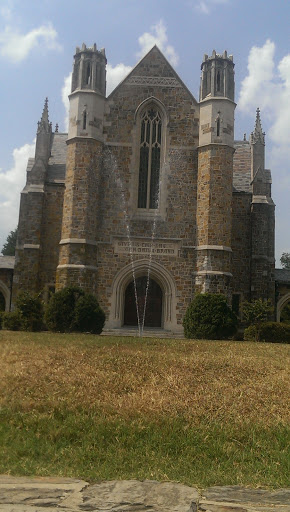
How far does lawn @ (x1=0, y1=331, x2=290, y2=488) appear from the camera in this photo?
4.84 metres

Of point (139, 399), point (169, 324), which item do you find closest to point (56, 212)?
point (169, 324)

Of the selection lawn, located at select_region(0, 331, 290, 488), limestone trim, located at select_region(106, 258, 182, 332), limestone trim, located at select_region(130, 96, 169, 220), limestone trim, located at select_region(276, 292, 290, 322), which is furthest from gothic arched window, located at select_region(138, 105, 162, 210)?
lawn, located at select_region(0, 331, 290, 488)

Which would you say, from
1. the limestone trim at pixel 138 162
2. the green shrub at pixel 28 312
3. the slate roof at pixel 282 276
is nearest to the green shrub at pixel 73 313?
the green shrub at pixel 28 312

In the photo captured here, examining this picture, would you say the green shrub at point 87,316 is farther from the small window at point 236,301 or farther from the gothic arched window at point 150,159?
the small window at point 236,301

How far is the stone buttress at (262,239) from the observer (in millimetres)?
22469

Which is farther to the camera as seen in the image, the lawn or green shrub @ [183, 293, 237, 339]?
green shrub @ [183, 293, 237, 339]

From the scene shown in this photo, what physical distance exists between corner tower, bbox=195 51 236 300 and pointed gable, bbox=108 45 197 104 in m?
1.20

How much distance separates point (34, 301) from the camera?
1952cm

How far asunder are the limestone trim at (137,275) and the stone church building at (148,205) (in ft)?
0.14

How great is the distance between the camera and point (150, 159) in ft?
73.5

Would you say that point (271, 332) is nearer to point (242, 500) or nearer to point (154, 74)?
point (154, 74)

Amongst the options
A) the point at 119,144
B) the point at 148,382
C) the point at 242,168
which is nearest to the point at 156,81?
the point at 119,144

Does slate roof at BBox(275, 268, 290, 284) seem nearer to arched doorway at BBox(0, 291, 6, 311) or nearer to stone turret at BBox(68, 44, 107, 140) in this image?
stone turret at BBox(68, 44, 107, 140)

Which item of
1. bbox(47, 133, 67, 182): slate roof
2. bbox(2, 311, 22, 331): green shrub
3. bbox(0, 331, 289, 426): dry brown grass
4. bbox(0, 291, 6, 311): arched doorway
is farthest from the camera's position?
bbox(0, 291, 6, 311): arched doorway
